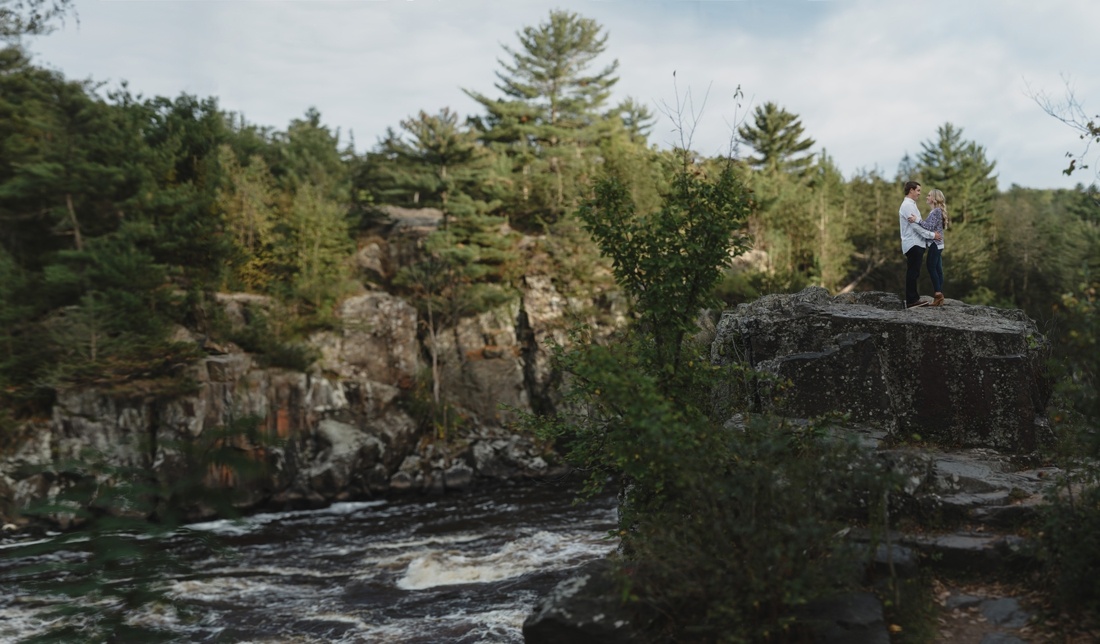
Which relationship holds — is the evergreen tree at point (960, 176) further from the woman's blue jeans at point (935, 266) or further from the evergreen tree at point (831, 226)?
the woman's blue jeans at point (935, 266)

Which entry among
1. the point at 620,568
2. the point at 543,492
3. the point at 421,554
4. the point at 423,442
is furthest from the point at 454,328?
the point at 620,568

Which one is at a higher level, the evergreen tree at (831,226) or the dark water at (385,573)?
the evergreen tree at (831,226)

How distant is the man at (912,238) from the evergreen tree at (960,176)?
34.0 m

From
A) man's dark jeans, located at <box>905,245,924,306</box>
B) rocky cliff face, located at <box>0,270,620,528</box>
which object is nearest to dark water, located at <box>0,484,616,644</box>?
rocky cliff face, located at <box>0,270,620,528</box>

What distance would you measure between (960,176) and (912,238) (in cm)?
3748

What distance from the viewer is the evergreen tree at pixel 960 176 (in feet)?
137

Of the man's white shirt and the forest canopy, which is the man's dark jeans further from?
the forest canopy

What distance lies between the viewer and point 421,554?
1714 cm

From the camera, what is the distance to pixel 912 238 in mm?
11219

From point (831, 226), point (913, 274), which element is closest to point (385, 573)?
point (913, 274)

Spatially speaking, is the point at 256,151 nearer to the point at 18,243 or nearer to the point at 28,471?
the point at 18,243

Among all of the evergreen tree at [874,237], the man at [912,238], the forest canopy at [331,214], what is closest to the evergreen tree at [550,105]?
the forest canopy at [331,214]

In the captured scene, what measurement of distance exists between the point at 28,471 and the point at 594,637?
4373mm

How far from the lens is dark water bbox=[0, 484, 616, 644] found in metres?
11.9
